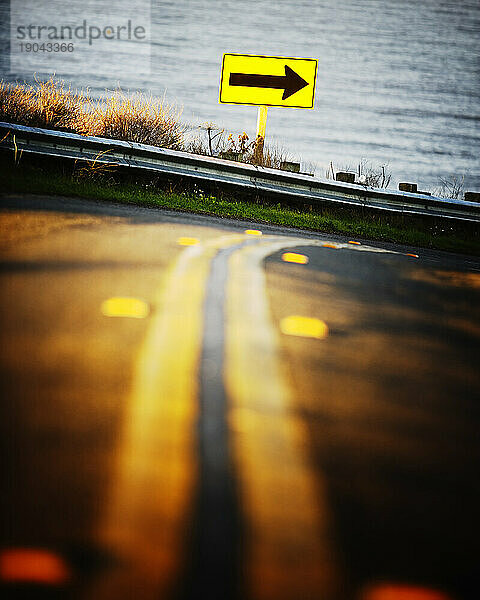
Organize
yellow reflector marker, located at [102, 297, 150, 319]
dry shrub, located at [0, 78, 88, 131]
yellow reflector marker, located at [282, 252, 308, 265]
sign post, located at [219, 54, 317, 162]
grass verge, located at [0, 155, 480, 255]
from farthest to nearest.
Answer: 1. sign post, located at [219, 54, 317, 162]
2. dry shrub, located at [0, 78, 88, 131]
3. grass verge, located at [0, 155, 480, 255]
4. yellow reflector marker, located at [282, 252, 308, 265]
5. yellow reflector marker, located at [102, 297, 150, 319]

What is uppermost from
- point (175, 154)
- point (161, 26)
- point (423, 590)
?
point (161, 26)

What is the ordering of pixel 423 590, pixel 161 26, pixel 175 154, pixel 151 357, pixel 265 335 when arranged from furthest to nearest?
pixel 161 26 < pixel 175 154 < pixel 265 335 < pixel 151 357 < pixel 423 590

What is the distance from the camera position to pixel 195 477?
1.02 m

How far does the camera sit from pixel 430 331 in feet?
7.43

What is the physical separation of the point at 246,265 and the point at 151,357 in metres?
1.47

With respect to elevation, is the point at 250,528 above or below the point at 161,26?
below

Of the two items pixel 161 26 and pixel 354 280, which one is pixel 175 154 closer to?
pixel 354 280

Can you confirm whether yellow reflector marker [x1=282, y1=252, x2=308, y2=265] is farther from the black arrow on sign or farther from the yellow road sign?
the black arrow on sign

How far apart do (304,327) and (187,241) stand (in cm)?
162

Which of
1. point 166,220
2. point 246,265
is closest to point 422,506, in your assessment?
point 246,265

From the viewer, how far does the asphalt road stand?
851 mm

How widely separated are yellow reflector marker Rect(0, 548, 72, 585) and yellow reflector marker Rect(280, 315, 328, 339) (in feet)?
4.23

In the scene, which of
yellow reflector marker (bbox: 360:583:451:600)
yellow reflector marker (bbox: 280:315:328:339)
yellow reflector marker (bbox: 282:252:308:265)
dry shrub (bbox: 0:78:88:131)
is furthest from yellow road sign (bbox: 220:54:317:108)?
yellow reflector marker (bbox: 360:583:451:600)

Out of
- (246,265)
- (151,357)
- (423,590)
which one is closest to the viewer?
(423,590)
